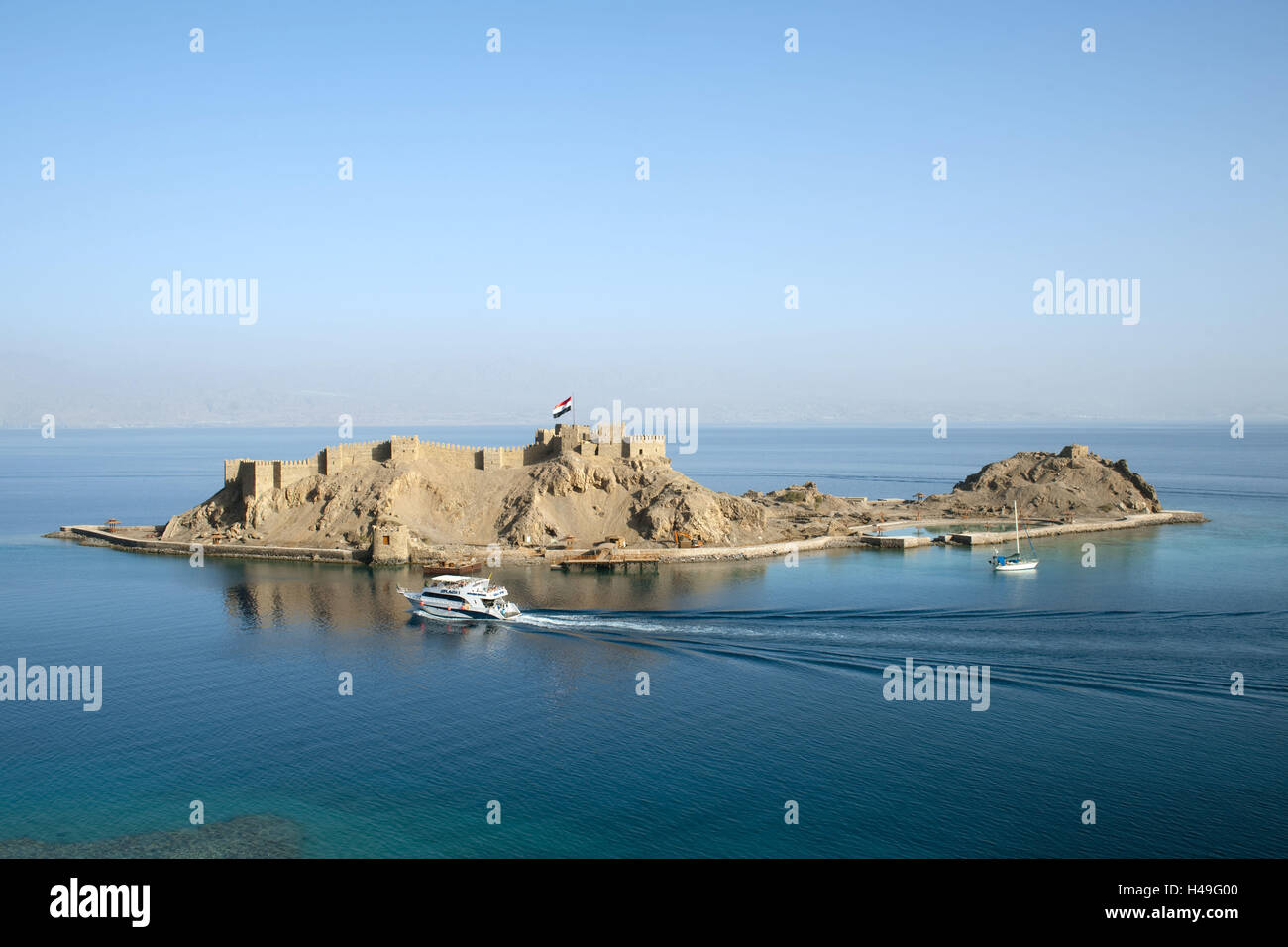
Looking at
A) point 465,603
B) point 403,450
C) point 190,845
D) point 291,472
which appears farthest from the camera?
point 403,450

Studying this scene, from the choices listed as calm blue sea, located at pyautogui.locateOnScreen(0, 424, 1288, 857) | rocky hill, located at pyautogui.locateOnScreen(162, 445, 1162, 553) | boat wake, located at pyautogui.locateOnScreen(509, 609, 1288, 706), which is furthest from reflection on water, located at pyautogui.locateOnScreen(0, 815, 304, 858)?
rocky hill, located at pyautogui.locateOnScreen(162, 445, 1162, 553)

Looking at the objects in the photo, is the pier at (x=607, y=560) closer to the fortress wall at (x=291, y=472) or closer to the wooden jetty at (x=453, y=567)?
the wooden jetty at (x=453, y=567)

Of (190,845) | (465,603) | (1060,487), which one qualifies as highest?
(1060,487)

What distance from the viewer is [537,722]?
34.3 metres

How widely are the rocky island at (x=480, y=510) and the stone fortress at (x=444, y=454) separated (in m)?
0.10

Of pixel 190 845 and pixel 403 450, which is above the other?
pixel 403 450

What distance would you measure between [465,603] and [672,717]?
18.4 meters

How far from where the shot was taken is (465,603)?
4997 cm

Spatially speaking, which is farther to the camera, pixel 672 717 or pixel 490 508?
pixel 490 508

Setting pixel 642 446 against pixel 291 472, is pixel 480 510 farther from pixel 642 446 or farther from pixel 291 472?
pixel 291 472

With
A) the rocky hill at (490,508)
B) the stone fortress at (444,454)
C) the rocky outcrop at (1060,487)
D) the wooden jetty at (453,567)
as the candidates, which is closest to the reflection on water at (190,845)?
the wooden jetty at (453,567)

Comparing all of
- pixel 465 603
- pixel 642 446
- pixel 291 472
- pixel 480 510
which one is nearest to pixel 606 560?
pixel 480 510

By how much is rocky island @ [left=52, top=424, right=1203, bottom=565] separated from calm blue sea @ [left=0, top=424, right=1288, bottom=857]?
740 cm

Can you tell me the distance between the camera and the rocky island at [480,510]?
69562 millimetres
